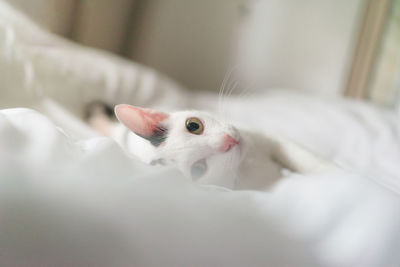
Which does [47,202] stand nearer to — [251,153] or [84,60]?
[251,153]

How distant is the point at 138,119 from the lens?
22.4 inches

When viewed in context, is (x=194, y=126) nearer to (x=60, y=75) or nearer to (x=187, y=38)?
(x=60, y=75)

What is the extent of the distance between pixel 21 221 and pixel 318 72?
202 centimetres

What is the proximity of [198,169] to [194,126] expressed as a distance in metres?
0.09

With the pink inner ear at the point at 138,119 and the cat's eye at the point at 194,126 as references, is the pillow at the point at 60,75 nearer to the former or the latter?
the pink inner ear at the point at 138,119

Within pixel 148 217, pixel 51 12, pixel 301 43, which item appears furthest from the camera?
pixel 301 43

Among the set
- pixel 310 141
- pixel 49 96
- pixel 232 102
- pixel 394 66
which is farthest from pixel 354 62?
pixel 49 96

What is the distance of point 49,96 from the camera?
93 cm

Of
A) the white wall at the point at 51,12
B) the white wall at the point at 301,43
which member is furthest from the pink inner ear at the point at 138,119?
the white wall at the point at 301,43

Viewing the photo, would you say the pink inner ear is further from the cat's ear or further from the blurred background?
the blurred background

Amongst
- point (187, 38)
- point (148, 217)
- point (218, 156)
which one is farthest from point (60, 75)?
point (187, 38)

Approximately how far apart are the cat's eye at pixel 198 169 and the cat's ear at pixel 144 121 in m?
0.09

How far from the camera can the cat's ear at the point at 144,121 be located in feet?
1.82

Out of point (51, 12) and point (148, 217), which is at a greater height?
point (51, 12)
